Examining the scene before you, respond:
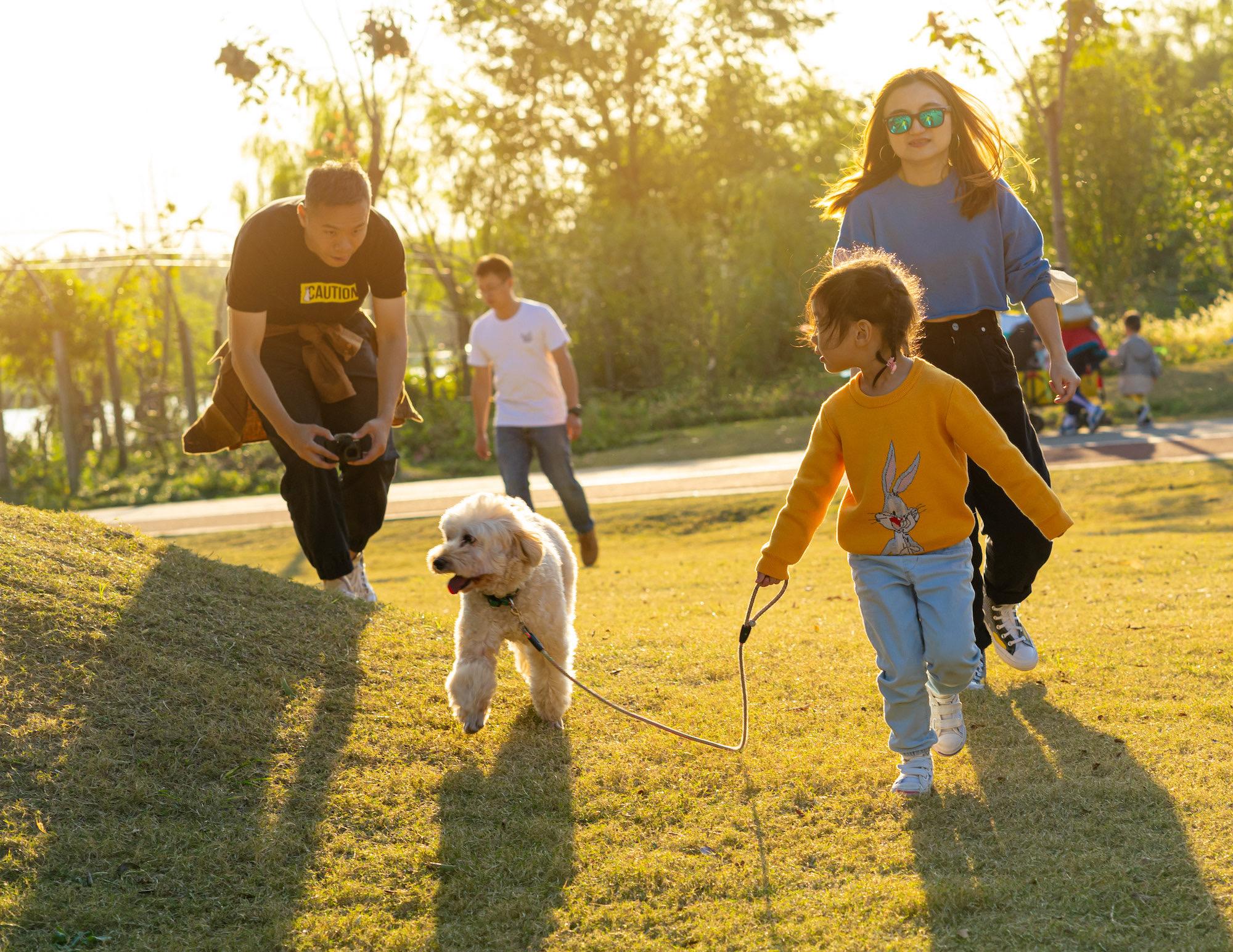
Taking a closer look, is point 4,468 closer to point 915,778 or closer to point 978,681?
point 978,681

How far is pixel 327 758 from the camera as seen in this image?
4473 mm

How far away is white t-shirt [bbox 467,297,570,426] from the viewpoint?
929 centimetres

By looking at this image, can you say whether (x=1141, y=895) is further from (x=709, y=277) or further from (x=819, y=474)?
(x=709, y=277)

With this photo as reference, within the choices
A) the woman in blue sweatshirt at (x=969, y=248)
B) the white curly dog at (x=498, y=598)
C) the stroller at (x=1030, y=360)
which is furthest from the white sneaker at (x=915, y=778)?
the stroller at (x=1030, y=360)

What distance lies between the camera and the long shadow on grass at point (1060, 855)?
123 inches

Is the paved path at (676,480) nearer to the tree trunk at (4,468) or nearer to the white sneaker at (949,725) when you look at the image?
the tree trunk at (4,468)

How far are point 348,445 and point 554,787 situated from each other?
2298mm

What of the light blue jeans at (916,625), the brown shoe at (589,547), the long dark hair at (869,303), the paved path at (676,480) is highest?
the long dark hair at (869,303)

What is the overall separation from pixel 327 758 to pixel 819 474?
6.69 ft

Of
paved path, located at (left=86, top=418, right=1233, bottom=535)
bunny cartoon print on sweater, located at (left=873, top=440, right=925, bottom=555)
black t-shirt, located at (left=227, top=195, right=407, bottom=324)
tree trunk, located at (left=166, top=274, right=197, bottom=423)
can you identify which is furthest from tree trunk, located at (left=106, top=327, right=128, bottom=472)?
bunny cartoon print on sweater, located at (left=873, top=440, right=925, bottom=555)

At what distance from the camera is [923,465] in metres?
3.93

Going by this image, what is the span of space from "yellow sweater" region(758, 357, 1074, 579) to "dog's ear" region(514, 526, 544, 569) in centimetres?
128

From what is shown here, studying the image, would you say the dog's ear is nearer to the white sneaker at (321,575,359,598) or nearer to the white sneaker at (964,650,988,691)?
the white sneaker at (321,575,359,598)

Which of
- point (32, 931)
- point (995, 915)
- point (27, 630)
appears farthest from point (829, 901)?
point (27, 630)
